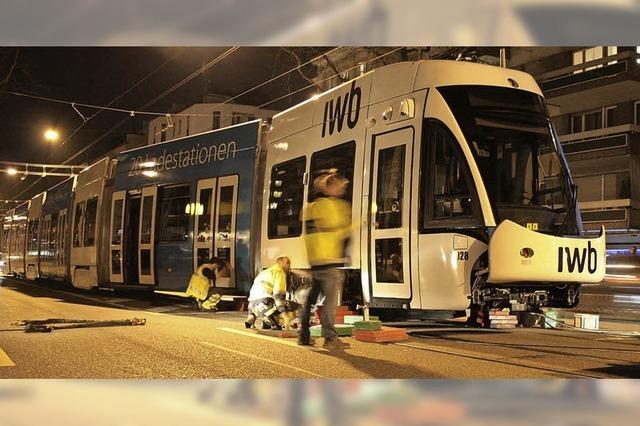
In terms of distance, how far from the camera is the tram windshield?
5465 mm

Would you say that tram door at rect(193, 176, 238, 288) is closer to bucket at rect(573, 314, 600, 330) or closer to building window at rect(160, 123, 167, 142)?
building window at rect(160, 123, 167, 142)

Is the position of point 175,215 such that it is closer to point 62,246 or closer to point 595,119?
point 62,246

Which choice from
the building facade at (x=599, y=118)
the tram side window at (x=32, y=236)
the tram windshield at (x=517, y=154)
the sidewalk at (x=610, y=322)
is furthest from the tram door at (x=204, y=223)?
the sidewalk at (x=610, y=322)

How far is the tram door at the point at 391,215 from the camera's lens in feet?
18.3

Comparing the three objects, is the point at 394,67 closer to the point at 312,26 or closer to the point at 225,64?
the point at 312,26

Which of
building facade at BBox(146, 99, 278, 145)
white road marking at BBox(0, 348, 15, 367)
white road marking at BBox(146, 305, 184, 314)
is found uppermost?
building facade at BBox(146, 99, 278, 145)

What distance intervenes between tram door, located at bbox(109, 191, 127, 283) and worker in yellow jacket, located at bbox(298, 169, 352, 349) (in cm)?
218

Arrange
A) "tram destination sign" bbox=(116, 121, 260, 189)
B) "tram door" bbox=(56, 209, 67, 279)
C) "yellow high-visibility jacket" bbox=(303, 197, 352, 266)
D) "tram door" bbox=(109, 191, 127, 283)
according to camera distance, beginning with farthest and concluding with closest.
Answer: "tram door" bbox=(56, 209, 67, 279), "tram door" bbox=(109, 191, 127, 283), "tram destination sign" bbox=(116, 121, 260, 189), "yellow high-visibility jacket" bbox=(303, 197, 352, 266)

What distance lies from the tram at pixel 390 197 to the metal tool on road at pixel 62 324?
593 mm

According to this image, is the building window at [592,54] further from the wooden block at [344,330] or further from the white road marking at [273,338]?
the white road marking at [273,338]

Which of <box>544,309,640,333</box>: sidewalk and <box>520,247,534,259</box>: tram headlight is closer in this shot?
<box>520,247,534,259</box>: tram headlight

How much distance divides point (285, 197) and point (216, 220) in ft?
2.35

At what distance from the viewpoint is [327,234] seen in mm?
5398

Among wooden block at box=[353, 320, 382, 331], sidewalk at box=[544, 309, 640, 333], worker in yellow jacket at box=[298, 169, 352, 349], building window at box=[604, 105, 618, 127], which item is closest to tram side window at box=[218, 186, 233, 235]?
worker in yellow jacket at box=[298, 169, 352, 349]
